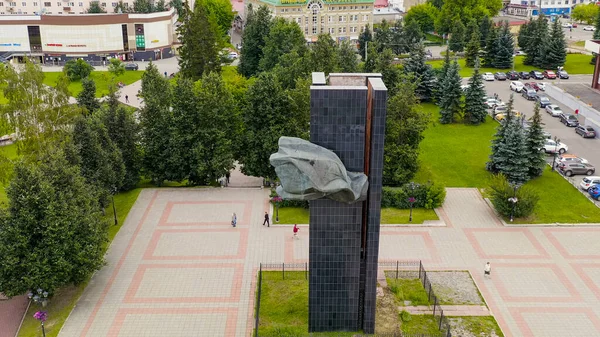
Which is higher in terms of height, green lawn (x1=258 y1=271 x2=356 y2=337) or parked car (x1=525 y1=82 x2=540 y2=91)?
parked car (x1=525 y1=82 x2=540 y2=91)

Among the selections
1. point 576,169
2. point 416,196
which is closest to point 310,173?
point 416,196

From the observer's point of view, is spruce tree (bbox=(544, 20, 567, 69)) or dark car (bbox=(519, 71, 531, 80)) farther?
spruce tree (bbox=(544, 20, 567, 69))

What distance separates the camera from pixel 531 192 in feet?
110

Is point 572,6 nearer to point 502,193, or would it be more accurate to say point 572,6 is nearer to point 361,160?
point 502,193

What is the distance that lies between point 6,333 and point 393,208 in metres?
21.3

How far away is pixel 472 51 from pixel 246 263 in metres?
53.0

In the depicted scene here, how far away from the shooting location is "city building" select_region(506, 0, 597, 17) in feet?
389

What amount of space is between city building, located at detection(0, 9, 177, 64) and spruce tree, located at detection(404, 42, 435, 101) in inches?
1648

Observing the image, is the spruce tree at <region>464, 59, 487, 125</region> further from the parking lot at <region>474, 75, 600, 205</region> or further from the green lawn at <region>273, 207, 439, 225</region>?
the green lawn at <region>273, 207, 439, 225</region>

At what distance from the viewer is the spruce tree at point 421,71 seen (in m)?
56.4

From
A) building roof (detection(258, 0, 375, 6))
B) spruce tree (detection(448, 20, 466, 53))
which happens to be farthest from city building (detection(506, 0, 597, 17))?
building roof (detection(258, 0, 375, 6))

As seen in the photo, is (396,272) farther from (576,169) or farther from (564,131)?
(564,131)

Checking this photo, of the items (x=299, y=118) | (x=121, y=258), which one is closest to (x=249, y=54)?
(x=299, y=118)

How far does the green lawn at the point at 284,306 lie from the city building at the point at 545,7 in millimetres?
108685
